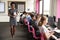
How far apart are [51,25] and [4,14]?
379 inches

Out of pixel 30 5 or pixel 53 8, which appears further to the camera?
pixel 30 5

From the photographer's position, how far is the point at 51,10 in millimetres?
9484

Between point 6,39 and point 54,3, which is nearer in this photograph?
point 6,39

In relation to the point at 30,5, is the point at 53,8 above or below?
below

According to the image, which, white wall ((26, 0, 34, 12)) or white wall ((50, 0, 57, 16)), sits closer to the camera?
white wall ((50, 0, 57, 16))

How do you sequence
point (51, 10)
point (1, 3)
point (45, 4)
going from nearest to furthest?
point (51, 10)
point (45, 4)
point (1, 3)

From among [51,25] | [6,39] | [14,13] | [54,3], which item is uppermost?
[54,3]

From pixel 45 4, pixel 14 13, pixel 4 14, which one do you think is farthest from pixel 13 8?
pixel 4 14

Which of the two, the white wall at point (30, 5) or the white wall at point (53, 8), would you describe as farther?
the white wall at point (30, 5)

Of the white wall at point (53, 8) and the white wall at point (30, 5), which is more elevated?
the white wall at point (30, 5)

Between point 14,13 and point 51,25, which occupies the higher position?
point 14,13

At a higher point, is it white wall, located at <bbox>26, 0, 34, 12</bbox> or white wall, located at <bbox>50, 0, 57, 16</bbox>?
white wall, located at <bbox>26, 0, 34, 12</bbox>

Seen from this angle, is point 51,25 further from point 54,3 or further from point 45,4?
point 45,4

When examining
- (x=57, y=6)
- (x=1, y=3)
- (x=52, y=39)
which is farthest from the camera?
(x=1, y=3)
